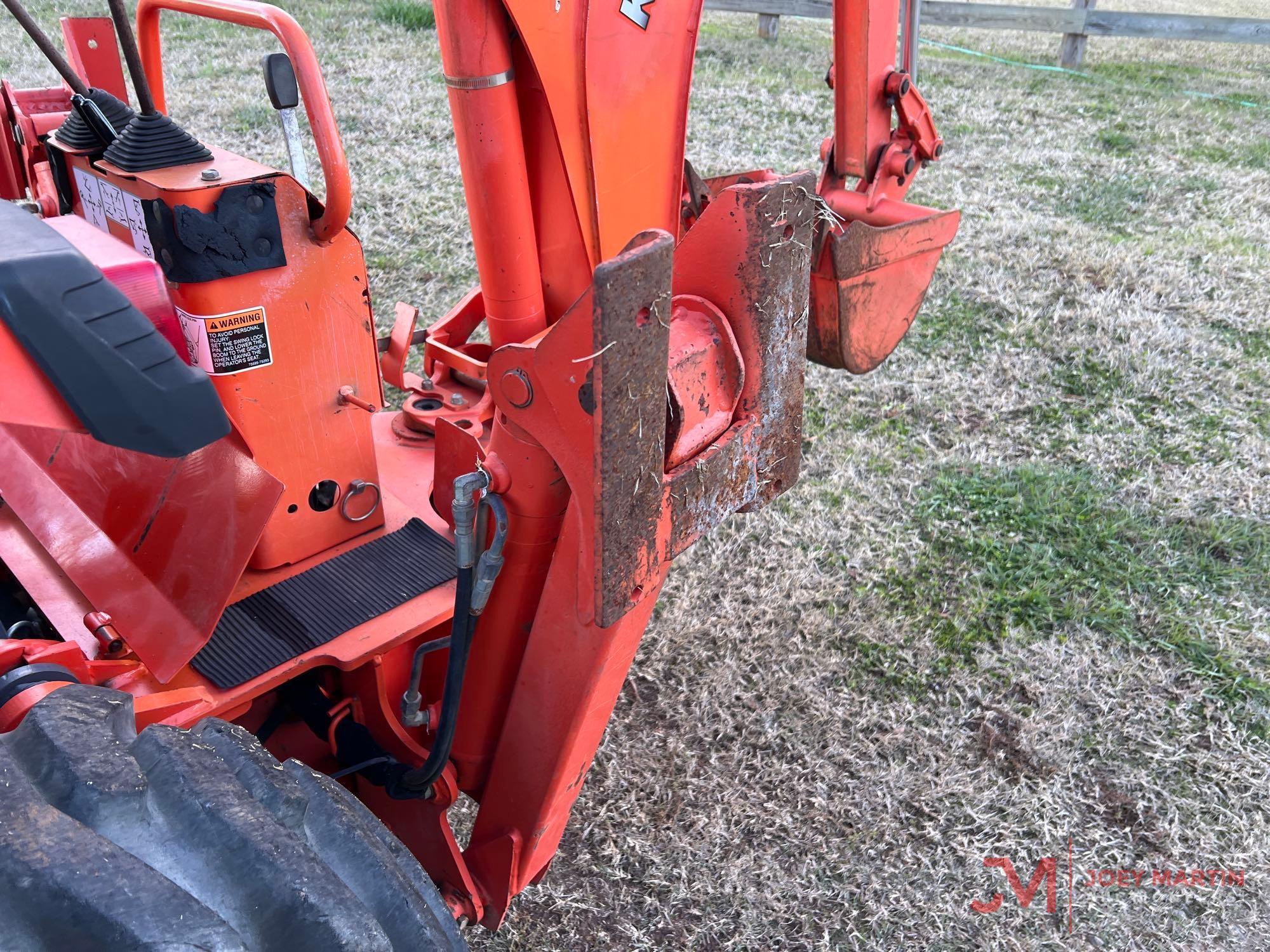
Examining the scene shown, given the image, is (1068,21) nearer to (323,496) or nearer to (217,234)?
(323,496)

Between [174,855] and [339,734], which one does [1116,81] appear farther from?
[174,855]

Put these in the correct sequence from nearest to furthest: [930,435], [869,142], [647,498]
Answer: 1. [647,498]
2. [869,142]
3. [930,435]

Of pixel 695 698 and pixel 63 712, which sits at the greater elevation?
pixel 63 712

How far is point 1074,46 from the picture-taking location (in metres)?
9.03

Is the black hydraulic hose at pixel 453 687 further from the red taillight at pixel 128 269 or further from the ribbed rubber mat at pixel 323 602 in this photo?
the red taillight at pixel 128 269

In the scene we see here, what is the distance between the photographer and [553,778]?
64.1 inches

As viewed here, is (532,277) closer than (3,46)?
Yes

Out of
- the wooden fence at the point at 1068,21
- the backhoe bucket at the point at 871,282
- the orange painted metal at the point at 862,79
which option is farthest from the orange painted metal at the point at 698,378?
the wooden fence at the point at 1068,21

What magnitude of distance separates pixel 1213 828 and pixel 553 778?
181 cm

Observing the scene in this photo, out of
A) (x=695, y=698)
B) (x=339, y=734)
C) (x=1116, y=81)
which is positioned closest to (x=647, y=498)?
(x=339, y=734)

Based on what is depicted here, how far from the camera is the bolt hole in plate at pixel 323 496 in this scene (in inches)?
72.4

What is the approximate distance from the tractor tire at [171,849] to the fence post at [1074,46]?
10.0 m

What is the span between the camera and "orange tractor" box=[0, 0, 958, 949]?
3.08 ft

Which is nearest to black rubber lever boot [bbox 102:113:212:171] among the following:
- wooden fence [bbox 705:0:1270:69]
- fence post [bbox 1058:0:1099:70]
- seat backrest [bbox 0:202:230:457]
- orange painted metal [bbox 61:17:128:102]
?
seat backrest [bbox 0:202:230:457]
